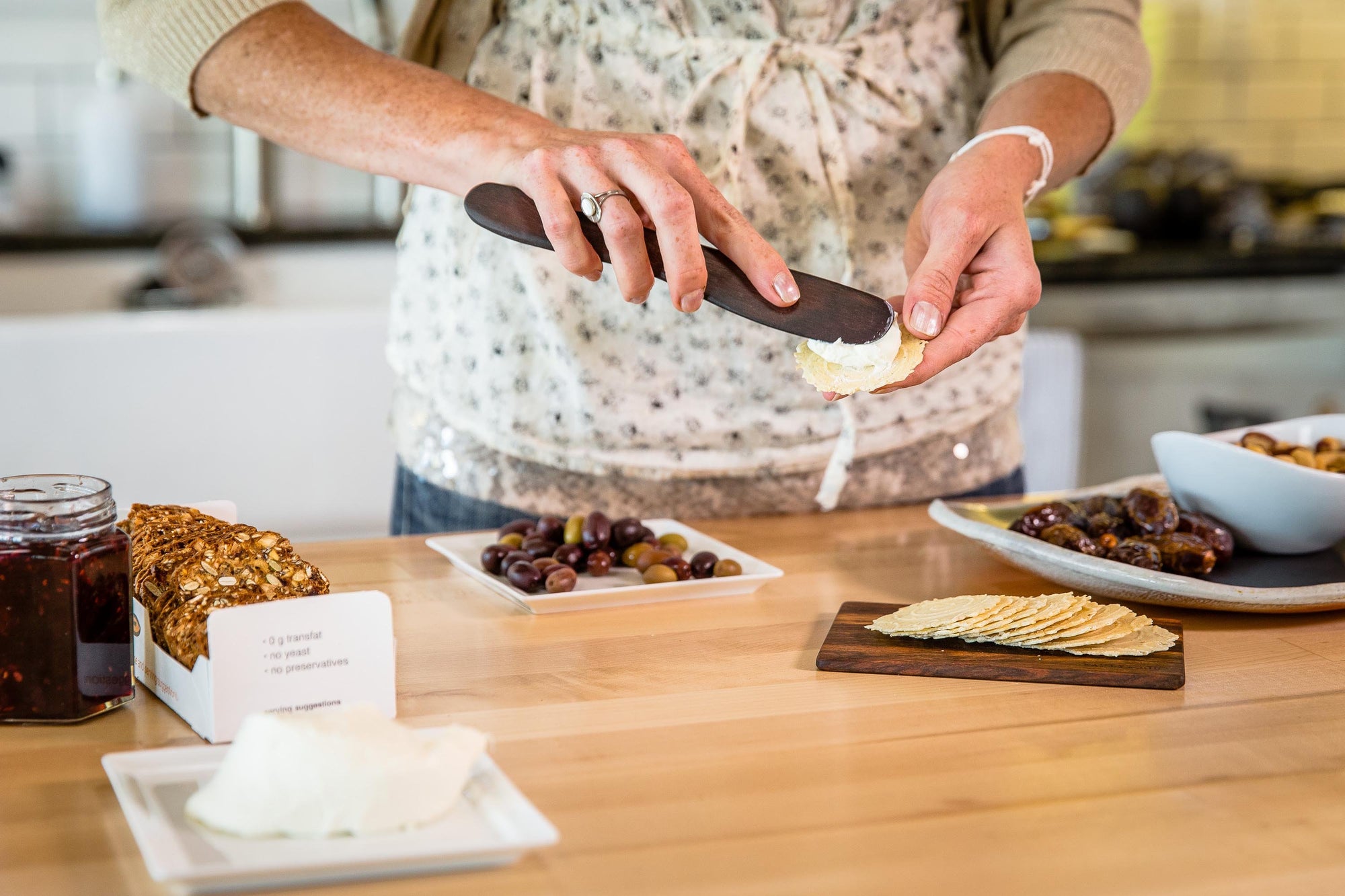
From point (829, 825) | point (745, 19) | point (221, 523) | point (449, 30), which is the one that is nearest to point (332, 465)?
point (449, 30)

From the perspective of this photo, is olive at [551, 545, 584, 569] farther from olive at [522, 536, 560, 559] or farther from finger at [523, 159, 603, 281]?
finger at [523, 159, 603, 281]

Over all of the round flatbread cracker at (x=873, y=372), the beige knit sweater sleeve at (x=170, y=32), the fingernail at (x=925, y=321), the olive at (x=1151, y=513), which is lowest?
the olive at (x=1151, y=513)

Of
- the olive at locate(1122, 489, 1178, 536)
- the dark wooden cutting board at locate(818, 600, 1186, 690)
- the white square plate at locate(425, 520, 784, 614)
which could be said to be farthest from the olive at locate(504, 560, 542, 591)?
the olive at locate(1122, 489, 1178, 536)

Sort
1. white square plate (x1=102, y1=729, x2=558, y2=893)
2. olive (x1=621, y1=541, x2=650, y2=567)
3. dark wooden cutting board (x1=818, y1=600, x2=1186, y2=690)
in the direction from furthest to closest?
olive (x1=621, y1=541, x2=650, y2=567), dark wooden cutting board (x1=818, y1=600, x2=1186, y2=690), white square plate (x1=102, y1=729, x2=558, y2=893)

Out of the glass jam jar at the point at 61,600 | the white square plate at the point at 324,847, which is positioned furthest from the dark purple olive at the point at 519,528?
the white square plate at the point at 324,847

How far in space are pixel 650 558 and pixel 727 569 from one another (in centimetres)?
6

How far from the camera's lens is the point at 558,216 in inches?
33.4

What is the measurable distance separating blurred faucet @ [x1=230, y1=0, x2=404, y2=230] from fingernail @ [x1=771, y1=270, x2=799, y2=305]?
2075mm

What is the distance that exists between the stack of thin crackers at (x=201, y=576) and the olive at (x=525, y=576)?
18 cm

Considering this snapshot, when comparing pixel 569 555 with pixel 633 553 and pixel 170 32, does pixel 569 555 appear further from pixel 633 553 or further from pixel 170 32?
pixel 170 32

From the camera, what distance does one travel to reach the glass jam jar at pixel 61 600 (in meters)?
0.68

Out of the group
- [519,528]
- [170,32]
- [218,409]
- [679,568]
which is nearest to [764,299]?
[679,568]

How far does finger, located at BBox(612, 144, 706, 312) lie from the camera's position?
0.84 meters

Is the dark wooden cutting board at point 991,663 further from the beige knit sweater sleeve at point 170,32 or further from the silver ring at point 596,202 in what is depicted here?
the beige knit sweater sleeve at point 170,32
